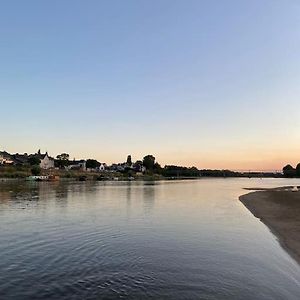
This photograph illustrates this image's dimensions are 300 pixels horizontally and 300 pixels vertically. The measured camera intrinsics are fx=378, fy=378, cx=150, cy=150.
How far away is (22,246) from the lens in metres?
22.9

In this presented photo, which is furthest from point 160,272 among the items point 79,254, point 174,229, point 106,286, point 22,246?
point 174,229

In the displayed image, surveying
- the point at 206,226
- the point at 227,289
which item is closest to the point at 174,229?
the point at 206,226

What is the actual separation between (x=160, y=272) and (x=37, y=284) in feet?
18.5

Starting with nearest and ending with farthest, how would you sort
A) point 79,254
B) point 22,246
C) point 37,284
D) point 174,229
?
point 37,284 < point 79,254 < point 22,246 < point 174,229

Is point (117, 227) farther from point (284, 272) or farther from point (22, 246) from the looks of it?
point (284, 272)

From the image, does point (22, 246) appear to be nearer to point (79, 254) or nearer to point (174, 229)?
point (79, 254)

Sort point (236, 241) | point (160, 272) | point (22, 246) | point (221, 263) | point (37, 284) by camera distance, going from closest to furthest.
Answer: point (37, 284), point (160, 272), point (221, 263), point (22, 246), point (236, 241)

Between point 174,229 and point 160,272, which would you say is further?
point 174,229

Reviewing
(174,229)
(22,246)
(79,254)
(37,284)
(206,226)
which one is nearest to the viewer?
(37,284)

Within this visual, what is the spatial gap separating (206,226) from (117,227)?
25.8 feet

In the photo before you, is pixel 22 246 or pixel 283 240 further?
pixel 283 240

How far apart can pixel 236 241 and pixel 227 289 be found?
11775mm

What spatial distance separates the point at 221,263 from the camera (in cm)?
Result: 1989

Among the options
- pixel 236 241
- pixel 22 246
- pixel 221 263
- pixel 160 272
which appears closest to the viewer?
pixel 160 272
